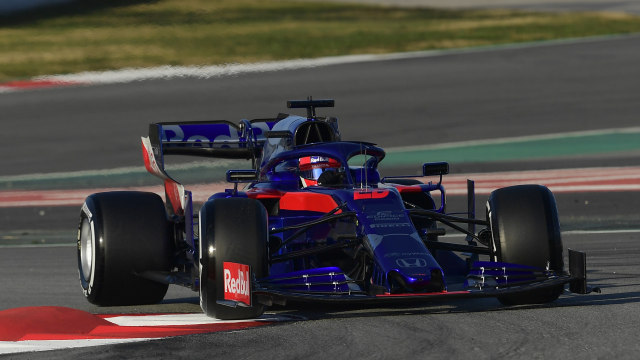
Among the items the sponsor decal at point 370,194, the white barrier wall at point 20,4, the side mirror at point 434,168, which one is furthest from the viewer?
the white barrier wall at point 20,4

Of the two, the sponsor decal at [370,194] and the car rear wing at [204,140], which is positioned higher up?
the car rear wing at [204,140]

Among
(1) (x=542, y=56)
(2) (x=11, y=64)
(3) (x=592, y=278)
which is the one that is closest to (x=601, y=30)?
(1) (x=542, y=56)

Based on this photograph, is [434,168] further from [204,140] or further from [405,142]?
[405,142]

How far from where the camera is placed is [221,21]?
2500 cm

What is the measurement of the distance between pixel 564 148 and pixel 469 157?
149 centimetres

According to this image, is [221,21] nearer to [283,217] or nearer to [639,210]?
[639,210]

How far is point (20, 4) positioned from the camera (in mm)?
24844

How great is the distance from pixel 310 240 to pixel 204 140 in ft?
6.95

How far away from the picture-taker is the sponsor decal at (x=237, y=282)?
7203 millimetres

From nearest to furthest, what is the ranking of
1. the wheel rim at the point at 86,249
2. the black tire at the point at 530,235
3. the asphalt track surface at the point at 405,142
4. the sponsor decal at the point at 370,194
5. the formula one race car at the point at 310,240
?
the asphalt track surface at the point at 405,142 < the formula one race car at the point at 310,240 < the black tire at the point at 530,235 < the sponsor decal at the point at 370,194 < the wheel rim at the point at 86,249

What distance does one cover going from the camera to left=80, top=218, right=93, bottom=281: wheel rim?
8929mm

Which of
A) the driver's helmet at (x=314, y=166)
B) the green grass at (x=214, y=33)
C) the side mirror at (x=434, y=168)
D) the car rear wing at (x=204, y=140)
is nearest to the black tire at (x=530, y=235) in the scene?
the side mirror at (x=434, y=168)

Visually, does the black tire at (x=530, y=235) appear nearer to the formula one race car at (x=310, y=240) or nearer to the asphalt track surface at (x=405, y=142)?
the formula one race car at (x=310, y=240)

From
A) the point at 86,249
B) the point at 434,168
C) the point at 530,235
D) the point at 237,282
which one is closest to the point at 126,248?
the point at 86,249
